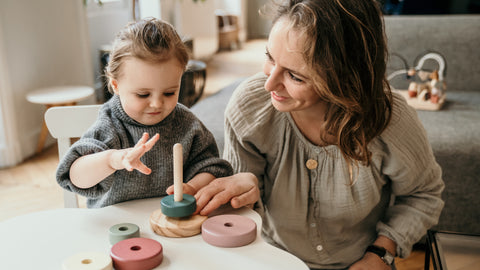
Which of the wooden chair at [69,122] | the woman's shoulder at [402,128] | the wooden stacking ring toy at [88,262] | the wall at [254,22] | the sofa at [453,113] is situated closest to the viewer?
the wooden stacking ring toy at [88,262]

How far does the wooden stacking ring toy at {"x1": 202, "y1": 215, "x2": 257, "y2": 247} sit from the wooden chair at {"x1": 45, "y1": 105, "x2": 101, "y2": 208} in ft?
1.60

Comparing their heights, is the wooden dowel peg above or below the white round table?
above

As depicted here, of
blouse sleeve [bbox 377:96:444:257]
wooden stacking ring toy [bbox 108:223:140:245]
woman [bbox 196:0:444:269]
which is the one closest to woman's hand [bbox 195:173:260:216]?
woman [bbox 196:0:444:269]

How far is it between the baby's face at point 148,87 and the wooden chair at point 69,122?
237 millimetres

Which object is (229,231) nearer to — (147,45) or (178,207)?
(178,207)

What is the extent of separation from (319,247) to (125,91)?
0.60 metres

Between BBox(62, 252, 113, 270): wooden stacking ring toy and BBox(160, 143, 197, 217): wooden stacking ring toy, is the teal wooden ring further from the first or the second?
BBox(62, 252, 113, 270): wooden stacking ring toy

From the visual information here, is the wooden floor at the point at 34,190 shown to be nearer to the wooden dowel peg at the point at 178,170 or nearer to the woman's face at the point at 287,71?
the woman's face at the point at 287,71

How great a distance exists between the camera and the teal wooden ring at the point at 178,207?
865 mm

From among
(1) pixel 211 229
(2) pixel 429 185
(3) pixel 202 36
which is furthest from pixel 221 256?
(3) pixel 202 36

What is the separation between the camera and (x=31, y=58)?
11.0 feet

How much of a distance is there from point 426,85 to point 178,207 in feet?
7.11

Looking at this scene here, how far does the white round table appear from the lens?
3078 millimetres

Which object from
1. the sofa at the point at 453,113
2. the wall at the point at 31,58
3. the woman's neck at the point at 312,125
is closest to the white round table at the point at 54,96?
the wall at the point at 31,58
